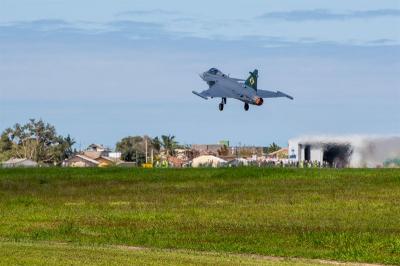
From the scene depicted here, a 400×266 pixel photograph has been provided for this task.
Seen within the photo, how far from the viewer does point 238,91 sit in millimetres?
81625

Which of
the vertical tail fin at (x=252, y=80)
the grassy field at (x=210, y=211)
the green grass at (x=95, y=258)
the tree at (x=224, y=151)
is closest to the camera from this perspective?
the green grass at (x=95, y=258)

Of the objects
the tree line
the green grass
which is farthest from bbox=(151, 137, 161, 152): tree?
the green grass

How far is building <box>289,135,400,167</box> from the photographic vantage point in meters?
76.7

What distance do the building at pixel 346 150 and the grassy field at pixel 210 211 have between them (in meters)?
1.00

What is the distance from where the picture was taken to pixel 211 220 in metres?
53.9

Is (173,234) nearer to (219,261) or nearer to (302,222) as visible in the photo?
(302,222)

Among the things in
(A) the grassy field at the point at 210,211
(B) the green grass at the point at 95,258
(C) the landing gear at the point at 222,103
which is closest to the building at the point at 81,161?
(A) the grassy field at the point at 210,211

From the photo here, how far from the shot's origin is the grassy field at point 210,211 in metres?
43.1

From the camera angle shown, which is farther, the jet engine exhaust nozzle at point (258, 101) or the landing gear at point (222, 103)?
the jet engine exhaust nozzle at point (258, 101)

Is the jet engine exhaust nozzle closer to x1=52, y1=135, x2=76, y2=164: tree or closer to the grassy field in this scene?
the grassy field

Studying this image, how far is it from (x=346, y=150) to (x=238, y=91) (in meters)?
7.70

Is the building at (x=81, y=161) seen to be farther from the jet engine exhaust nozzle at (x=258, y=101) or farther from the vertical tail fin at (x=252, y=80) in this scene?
the jet engine exhaust nozzle at (x=258, y=101)

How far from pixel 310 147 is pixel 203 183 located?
34.5 ft

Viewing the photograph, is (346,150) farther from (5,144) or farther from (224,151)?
(5,144)
